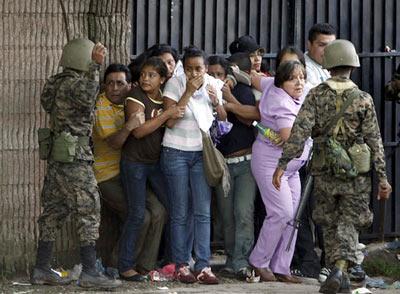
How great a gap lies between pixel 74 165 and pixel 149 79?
3.26 feet

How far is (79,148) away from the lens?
7582 millimetres

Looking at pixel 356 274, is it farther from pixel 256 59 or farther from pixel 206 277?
pixel 256 59

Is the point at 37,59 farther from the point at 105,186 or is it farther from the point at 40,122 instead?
the point at 105,186

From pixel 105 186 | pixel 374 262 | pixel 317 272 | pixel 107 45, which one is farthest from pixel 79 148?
pixel 374 262

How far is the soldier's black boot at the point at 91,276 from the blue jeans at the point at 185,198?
2.30ft

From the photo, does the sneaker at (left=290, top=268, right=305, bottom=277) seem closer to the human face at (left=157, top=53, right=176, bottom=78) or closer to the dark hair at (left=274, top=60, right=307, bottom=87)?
the dark hair at (left=274, top=60, right=307, bottom=87)

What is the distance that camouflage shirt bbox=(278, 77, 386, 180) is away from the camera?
739 cm

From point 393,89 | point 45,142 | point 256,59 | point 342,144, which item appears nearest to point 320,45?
point 256,59

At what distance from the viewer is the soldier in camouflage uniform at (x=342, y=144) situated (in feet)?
24.2

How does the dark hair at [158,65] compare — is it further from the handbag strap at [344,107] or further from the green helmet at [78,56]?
the handbag strap at [344,107]

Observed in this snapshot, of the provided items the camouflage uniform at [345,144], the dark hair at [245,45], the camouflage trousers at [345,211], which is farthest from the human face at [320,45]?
the camouflage trousers at [345,211]

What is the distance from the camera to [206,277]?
26.4 feet

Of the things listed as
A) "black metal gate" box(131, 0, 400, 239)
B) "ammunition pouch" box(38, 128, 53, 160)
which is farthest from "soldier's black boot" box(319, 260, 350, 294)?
"black metal gate" box(131, 0, 400, 239)

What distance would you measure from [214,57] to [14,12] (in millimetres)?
1755
